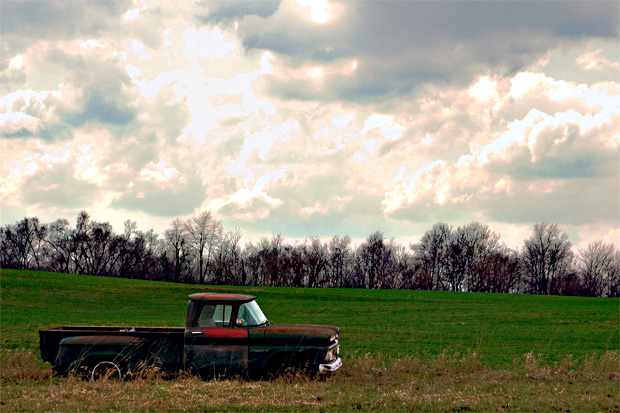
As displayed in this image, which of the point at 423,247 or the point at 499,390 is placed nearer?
the point at 499,390

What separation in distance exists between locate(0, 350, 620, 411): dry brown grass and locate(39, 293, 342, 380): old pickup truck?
0.32 meters

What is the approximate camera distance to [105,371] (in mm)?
12453

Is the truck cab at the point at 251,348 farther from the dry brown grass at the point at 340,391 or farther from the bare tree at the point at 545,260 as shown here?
Result: the bare tree at the point at 545,260

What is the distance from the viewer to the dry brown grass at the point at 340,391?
952cm

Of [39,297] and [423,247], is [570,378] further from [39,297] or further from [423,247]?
[423,247]

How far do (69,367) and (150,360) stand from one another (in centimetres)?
174

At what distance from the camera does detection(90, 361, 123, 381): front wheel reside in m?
12.3

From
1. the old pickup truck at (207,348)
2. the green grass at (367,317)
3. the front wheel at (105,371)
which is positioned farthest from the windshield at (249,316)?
the green grass at (367,317)

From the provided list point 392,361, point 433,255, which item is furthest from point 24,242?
point 392,361

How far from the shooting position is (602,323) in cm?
3666

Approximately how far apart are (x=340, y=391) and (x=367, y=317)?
1117 inches

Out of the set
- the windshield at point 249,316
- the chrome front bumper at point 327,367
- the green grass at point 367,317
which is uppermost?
the windshield at point 249,316

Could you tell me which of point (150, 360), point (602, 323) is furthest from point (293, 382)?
point (602, 323)

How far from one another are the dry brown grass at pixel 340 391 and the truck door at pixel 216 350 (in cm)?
30
